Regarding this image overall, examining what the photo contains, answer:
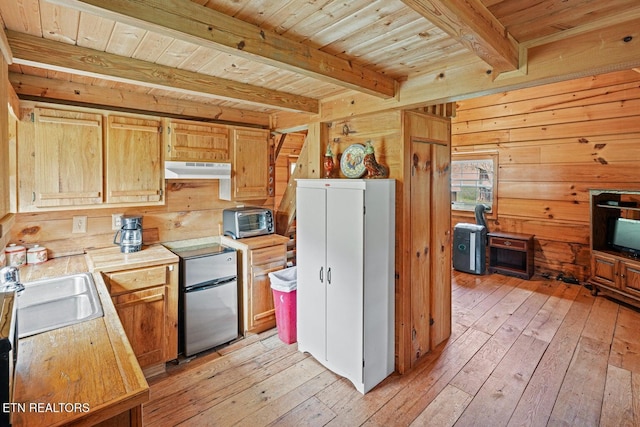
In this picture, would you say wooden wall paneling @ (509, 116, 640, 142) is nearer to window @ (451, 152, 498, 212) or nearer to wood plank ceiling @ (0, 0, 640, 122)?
window @ (451, 152, 498, 212)

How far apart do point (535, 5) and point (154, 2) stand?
5.36 ft

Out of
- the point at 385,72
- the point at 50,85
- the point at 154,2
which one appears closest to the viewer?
the point at 154,2

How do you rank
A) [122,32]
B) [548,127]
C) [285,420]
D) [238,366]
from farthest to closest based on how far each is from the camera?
[548,127], [238,366], [285,420], [122,32]

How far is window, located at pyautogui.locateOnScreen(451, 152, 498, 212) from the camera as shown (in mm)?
5527

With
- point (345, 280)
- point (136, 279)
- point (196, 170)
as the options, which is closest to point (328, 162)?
point (345, 280)

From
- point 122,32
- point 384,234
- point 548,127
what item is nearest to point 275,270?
point 384,234

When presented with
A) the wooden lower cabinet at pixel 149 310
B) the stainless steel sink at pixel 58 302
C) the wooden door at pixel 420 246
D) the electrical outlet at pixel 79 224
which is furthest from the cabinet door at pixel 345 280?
the electrical outlet at pixel 79 224

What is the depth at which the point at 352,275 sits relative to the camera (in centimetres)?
241

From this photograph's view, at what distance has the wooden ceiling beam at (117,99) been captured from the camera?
2404 mm

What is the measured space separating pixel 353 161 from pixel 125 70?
1.76 metres

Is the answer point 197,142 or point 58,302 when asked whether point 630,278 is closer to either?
point 197,142

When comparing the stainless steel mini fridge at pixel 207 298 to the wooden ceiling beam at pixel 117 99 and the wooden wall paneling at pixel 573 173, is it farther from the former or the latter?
the wooden wall paneling at pixel 573 173

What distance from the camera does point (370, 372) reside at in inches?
95.7

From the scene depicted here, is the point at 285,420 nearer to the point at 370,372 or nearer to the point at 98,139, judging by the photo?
the point at 370,372
